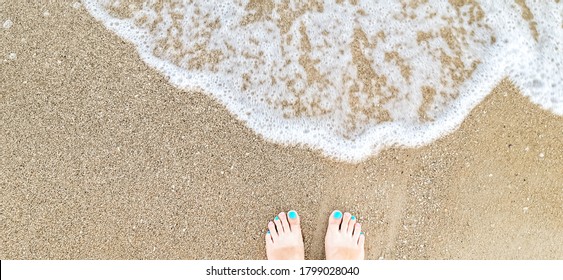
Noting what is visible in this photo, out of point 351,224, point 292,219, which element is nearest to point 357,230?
point 351,224

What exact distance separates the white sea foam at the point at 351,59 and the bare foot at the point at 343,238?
32cm

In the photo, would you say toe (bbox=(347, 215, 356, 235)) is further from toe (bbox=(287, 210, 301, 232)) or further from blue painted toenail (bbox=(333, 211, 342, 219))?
toe (bbox=(287, 210, 301, 232))

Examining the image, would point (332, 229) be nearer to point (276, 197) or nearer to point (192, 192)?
point (276, 197)

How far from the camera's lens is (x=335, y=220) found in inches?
80.1

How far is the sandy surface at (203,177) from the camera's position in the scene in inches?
79.0

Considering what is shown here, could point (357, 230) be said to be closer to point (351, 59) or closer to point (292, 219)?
point (292, 219)

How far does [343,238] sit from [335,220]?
3.7 inches

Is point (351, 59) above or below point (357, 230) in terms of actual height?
above

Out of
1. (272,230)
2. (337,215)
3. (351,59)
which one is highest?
(351,59)

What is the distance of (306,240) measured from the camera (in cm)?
210

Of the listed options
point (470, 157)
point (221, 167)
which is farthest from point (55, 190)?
point (470, 157)

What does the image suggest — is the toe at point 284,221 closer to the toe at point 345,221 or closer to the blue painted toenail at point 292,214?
the blue painted toenail at point 292,214

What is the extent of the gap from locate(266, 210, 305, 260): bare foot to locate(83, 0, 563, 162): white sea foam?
391 mm

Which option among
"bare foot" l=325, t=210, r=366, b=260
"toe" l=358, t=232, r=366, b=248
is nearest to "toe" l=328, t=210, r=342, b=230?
"bare foot" l=325, t=210, r=366, b=260
